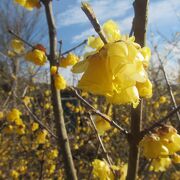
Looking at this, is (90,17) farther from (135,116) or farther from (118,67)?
(135,116)

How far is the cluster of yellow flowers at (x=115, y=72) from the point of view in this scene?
929 millimetres

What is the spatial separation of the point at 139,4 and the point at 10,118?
3438 mm

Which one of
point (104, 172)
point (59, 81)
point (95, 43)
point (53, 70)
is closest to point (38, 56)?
point (53, 70)

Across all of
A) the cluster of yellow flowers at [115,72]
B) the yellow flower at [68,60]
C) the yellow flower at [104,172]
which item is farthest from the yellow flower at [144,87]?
the yellow flower at [68,60]

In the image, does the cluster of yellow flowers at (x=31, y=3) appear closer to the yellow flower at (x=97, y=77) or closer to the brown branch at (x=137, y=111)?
the brown branch at (x=137, y=111)

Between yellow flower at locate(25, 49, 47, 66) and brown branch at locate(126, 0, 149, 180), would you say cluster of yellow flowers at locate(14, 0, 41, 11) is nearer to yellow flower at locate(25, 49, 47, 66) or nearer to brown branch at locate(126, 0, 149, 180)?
yellow flower at locate(25, 49, 47, 66)

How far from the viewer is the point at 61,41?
2.61m

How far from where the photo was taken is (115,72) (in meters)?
0.93

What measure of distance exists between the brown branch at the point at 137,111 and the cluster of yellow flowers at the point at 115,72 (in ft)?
0.58

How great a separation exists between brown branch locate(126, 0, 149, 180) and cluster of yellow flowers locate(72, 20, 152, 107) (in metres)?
0.18

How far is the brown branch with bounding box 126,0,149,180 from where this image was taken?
3.72ft

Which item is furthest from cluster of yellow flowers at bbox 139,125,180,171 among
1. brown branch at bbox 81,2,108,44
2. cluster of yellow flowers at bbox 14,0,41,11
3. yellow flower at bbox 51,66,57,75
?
cluster of yellow flowers at bbox 14,0,41,11

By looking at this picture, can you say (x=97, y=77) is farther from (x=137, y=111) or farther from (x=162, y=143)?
(x=162, y=143)

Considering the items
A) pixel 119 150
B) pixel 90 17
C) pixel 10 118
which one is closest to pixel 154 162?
pixel 90 17
